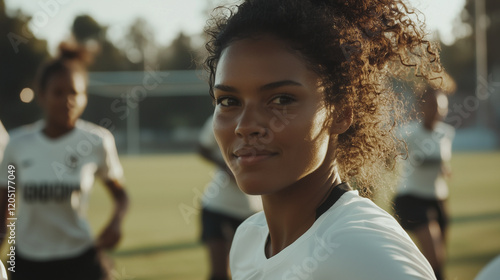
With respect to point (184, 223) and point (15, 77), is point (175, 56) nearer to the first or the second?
point (15, 77)

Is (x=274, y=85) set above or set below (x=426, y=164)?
above

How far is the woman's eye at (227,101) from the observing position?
161cm

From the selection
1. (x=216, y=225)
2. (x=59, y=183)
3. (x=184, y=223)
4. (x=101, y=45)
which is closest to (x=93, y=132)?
(x=59, y=183)

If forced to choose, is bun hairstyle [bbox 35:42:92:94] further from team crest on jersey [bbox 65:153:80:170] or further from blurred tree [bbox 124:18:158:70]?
blurred tree [bbox 124:18:158:70]

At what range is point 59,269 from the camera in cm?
379

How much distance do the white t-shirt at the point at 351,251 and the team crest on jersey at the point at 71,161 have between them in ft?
8.36

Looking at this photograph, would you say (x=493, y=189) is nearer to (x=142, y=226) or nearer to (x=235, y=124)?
(x=142, y=226)

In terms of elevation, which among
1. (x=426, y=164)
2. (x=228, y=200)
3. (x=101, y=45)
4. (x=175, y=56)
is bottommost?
(x=175, y=56)

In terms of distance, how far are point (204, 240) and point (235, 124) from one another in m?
3.85

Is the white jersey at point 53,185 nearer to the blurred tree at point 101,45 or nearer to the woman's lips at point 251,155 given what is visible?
the woman's lips at point 251,155

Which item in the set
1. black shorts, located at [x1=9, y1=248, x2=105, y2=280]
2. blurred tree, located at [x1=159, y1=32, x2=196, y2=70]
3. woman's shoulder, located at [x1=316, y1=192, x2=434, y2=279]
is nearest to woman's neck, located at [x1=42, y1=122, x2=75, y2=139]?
black shorts, located at [x1=9, y1=248, x2=105, y2=280]

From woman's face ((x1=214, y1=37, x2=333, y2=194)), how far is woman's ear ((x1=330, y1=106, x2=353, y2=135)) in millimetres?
89

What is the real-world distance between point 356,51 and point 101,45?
2880cm

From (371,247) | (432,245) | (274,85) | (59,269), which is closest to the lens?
(371,247)
